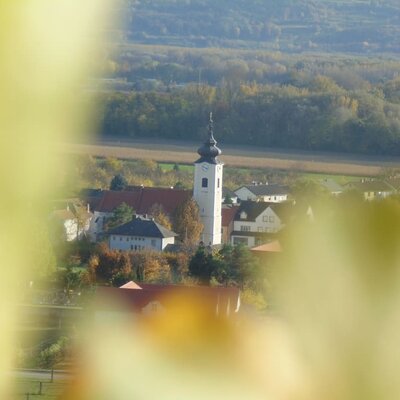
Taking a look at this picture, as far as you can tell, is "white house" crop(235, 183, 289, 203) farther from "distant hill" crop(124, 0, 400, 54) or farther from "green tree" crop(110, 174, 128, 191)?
"distant hill" crop(124, 0, 400, 54)

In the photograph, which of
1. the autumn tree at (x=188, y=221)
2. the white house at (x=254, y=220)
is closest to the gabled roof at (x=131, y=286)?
the autumn tree at (x=188, y=221)

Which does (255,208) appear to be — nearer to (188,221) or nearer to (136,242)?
(188,221)

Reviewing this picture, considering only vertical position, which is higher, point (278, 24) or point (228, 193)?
A: point (278, 24)

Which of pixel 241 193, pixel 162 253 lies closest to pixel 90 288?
pixel 162 253

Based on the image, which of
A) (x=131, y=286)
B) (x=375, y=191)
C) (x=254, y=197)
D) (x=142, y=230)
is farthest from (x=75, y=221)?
(x=375, y=191)

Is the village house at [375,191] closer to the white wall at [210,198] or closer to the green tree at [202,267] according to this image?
the green tree at [202,267]

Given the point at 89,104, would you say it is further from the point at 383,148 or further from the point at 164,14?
the point at 164,14
